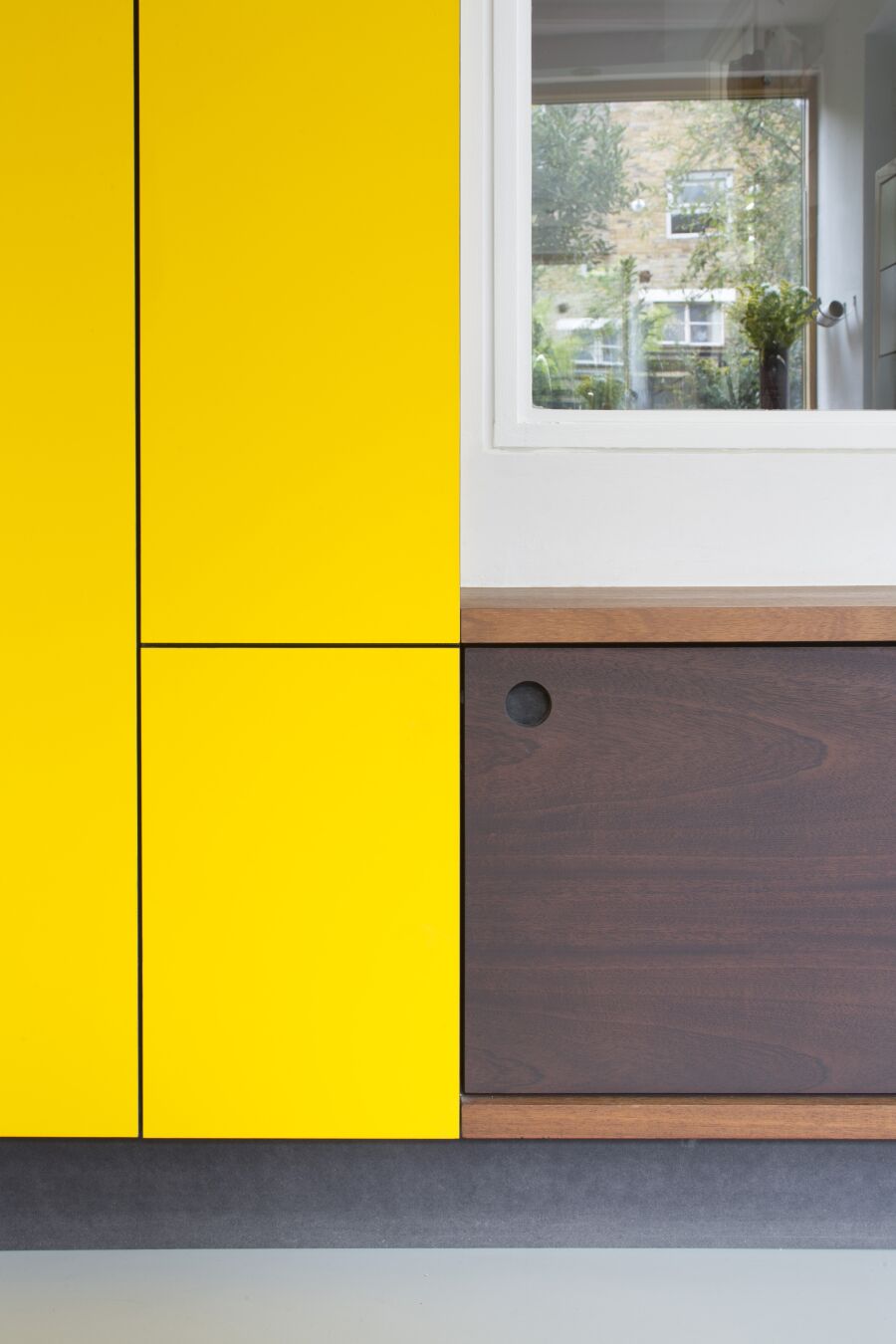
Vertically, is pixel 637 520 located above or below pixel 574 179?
below

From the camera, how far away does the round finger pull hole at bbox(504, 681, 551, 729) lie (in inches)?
63.8

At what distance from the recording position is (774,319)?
2064mm

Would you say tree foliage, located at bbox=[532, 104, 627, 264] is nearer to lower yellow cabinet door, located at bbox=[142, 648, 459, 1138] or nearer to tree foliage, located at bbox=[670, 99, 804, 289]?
tree foliage, located at bbox=[670, 99, 804, 289]

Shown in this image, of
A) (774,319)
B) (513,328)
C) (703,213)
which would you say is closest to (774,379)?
(774,319)

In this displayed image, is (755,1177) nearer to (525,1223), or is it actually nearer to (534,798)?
(525,1223)

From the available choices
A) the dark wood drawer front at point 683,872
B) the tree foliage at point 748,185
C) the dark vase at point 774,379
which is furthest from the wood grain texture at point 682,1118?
the tree foliage at point 748,185

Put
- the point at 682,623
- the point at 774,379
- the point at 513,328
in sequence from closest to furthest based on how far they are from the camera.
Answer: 1. the point at 682,623
2. the point at 513,328
3. the point at 774,379

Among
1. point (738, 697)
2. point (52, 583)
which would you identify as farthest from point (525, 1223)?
point (52, 583)

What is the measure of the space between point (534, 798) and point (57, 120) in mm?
1119

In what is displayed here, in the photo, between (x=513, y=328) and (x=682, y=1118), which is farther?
(x=513, y=328)

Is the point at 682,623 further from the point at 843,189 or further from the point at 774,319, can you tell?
the point at 843,189

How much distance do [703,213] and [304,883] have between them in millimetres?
1324

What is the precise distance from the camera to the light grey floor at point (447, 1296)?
61.7 inches

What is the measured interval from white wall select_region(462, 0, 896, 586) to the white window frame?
0.02 m
